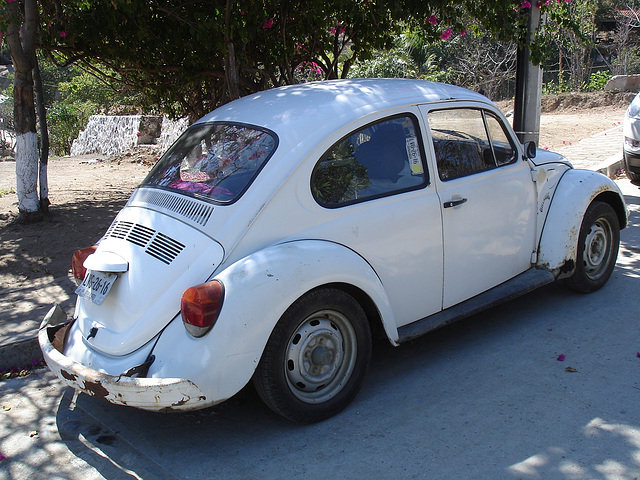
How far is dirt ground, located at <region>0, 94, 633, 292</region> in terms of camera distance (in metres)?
6.37

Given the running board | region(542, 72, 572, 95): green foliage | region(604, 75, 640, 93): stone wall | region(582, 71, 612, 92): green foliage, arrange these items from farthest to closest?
region(542, 72, 572, 95): green foliage, region(582, 71, 612, 92): green foliage, region(604, 75, 640, 93): stone wall, the running board

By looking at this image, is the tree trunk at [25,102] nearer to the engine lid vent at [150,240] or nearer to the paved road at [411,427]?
the paved road at [411,427]

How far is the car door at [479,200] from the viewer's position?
165 inches

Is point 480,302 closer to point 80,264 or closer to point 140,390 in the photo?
point 140,390

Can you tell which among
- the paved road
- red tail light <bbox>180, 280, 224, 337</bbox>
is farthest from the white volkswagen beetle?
the paved road

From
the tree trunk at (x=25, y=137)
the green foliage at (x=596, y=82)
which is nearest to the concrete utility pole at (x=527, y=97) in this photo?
the tree trunk at (x=25, y=137)

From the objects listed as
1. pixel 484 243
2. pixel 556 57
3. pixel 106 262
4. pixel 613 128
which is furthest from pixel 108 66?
pixel 556 57

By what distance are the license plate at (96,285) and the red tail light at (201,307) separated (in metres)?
0.61

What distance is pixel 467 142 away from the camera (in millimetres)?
4430

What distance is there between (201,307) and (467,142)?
7.63ft

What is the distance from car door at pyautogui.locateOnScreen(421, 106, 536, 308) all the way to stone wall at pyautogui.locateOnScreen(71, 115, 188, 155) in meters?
10.8

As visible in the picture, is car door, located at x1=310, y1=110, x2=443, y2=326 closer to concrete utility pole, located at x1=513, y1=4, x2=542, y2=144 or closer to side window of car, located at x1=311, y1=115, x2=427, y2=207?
side window of car, located at x1=311, y1=115, x2=427, y2=207

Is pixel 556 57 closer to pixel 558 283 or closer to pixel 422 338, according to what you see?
pixel 558 283

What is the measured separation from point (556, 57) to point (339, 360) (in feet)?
Result: 66.3
